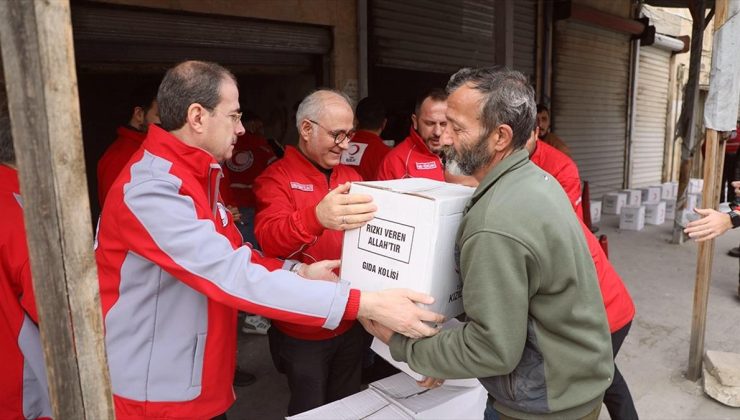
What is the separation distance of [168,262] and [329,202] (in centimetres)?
59

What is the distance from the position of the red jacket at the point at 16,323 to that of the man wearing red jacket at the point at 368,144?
2.84m

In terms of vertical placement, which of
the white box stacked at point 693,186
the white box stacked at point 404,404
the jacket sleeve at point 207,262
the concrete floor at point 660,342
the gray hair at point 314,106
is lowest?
the concrete floor at point 660,342

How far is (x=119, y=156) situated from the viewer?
3592 mm

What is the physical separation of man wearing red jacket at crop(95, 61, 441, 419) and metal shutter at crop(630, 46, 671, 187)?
1220 cm

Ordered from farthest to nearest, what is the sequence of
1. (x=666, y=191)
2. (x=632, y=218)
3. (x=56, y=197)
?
(x=666, y=191) → (x=632, y=218) → (x=56, y=197)

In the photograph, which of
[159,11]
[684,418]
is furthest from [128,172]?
[684,418]

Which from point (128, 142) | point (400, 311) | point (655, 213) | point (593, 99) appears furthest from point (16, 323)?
point (593, 99)

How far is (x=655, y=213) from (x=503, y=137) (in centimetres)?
870

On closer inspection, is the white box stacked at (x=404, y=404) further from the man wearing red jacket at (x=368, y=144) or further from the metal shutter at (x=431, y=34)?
the metal shutter at (x=431, y=34)

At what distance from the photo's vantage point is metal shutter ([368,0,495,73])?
6.12 meters

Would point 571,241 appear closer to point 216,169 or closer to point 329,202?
point 329,202

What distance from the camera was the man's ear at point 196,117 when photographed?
1717 millimetres

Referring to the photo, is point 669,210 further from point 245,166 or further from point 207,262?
point 207,262

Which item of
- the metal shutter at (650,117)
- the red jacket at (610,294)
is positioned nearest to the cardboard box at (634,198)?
the metal shutter at (650,117)
